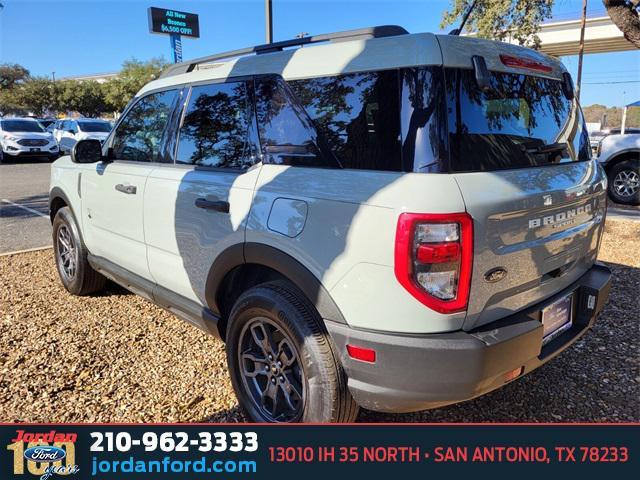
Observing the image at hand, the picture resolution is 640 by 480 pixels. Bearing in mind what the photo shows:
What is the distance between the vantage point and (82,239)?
4078 mm

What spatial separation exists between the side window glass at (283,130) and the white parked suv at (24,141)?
1939 cm

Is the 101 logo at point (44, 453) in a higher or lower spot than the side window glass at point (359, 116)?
lower

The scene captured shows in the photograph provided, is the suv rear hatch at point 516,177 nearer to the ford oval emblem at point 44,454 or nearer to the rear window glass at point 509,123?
the rear window glass at point 509,123

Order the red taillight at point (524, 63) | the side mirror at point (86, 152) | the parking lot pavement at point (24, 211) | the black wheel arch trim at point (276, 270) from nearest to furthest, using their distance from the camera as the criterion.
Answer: the black wheel arch trim at point (276, 270), the red taillight at point (524, 63), the side mirror at point (86, 152), the parking lot pavement at point (24, 211)

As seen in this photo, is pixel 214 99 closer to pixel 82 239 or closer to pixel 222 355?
pixel 222 355

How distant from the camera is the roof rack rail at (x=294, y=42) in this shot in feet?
7.30

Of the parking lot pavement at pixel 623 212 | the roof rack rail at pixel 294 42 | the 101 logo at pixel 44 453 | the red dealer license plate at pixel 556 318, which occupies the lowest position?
the 101 logo at pixel 44 453

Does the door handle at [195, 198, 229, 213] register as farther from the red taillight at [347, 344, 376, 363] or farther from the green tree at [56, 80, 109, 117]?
the green tree at [56, 80, 109, 117]

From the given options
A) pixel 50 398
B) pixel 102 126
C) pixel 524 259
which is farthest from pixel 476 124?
pixel 102 126

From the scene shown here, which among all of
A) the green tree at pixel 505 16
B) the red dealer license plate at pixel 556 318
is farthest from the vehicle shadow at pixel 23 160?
the red dealer license plate at pixel 556 318

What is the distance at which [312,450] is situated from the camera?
2.20 meters

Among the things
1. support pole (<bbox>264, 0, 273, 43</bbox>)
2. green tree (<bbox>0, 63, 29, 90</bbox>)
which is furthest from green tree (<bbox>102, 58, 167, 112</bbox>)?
support pole (<bbox>264, 0, 273, 43</bbox>)

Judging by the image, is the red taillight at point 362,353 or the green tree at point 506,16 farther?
the green tree at point 506,16

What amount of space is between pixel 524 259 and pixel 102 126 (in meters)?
21.7
